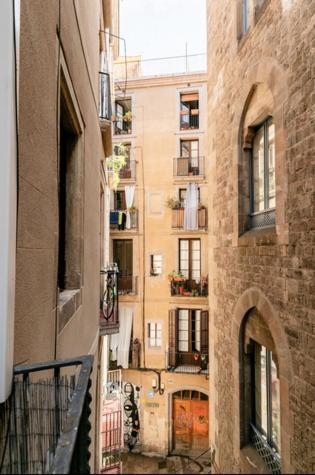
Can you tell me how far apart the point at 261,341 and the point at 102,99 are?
5332mm

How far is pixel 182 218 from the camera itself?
15.4m

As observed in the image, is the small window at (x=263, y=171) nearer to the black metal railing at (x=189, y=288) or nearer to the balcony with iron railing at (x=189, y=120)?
the black metal railing at (x=189, y=288)

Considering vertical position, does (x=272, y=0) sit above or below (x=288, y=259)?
above

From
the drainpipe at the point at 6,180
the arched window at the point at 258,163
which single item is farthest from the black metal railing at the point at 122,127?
the drainpipe at the point at 6,180

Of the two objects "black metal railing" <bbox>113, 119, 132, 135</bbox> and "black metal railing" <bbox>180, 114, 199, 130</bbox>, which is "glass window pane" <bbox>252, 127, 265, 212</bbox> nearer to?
"black metal railing" <bbox>180, 114, 199, 130</bbox>

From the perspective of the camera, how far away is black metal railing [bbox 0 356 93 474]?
113 cm

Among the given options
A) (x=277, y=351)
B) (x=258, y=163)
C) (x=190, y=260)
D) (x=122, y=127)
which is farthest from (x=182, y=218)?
(x=277, y=351)

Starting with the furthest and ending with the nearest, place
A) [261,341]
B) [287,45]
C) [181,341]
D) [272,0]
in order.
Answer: [181,341] → [261,341] → [272,0] → [287,45]

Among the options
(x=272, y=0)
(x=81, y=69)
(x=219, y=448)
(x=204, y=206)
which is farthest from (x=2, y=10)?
(x=204, y=206)

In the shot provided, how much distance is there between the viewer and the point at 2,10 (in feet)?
4.82

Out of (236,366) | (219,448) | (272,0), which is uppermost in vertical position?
(272,0)

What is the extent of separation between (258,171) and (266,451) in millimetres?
4364

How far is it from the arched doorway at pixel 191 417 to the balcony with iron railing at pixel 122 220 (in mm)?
7304

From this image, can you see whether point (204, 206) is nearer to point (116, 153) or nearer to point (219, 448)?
point (116, 153)
